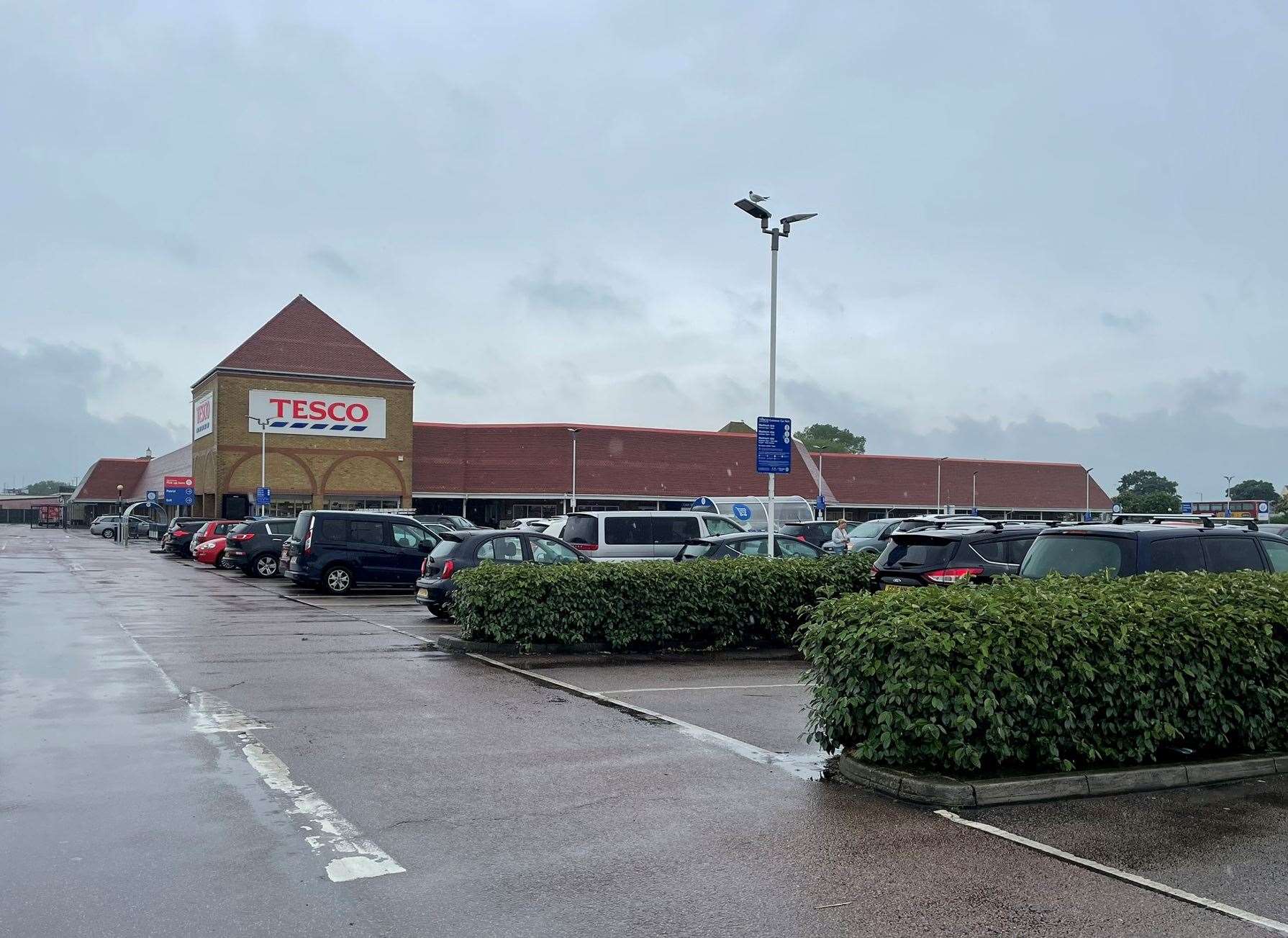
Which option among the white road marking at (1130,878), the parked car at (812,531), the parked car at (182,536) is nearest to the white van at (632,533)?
the parked car at (812,531)

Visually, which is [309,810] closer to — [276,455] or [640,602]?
[640,602]

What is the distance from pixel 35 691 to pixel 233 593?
14.3 metres

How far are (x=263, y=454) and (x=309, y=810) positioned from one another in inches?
2182

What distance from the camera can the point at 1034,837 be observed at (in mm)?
6332

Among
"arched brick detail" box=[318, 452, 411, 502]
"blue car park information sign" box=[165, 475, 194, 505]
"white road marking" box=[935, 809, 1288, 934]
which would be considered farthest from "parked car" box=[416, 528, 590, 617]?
"blue car park information sign" box=[165, 475, 194, 505]

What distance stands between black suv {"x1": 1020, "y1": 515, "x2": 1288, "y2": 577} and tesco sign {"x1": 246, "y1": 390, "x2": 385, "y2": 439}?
182 feet

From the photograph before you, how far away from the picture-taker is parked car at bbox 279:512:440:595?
81.2ft

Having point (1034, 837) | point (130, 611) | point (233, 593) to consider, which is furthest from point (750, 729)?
point (233, 593)

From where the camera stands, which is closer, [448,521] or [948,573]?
[948,573]

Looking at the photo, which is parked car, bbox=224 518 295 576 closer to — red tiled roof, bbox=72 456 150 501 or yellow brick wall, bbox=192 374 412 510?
yellow brick wall, bbox=192 374 412 510

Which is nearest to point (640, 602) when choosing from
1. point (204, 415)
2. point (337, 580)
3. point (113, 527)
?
point (337, 580)

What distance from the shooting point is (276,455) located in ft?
202

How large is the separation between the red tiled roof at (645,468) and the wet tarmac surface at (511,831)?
54162 mm

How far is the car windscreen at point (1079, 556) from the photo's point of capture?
10.5 m
